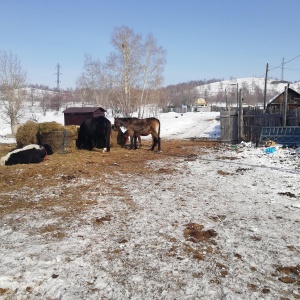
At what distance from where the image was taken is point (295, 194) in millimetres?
5473

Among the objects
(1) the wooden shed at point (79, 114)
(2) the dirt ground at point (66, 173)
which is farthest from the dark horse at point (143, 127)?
(1) the wooden shed at point (79, 114)

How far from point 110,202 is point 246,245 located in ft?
8.67

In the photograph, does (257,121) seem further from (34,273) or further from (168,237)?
(34,273)

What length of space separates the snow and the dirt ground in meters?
0.41

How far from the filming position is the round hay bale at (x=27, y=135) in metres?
11.0

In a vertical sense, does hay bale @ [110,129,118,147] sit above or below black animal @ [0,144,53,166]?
above

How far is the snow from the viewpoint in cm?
260

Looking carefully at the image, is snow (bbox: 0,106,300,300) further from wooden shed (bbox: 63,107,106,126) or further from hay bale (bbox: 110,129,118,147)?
wooden shed (bbox: 63,107,106,126)

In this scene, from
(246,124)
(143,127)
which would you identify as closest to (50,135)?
(143,127)

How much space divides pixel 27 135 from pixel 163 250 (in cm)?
957

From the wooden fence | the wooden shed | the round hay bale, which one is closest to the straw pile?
the round hay bale

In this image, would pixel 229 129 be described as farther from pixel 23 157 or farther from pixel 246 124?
pixel 23 157

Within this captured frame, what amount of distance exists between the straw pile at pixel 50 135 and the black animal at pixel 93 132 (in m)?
0.29

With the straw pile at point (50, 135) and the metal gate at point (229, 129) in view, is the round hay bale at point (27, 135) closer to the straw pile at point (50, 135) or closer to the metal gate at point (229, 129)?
the straw pile at point (50, 135)
